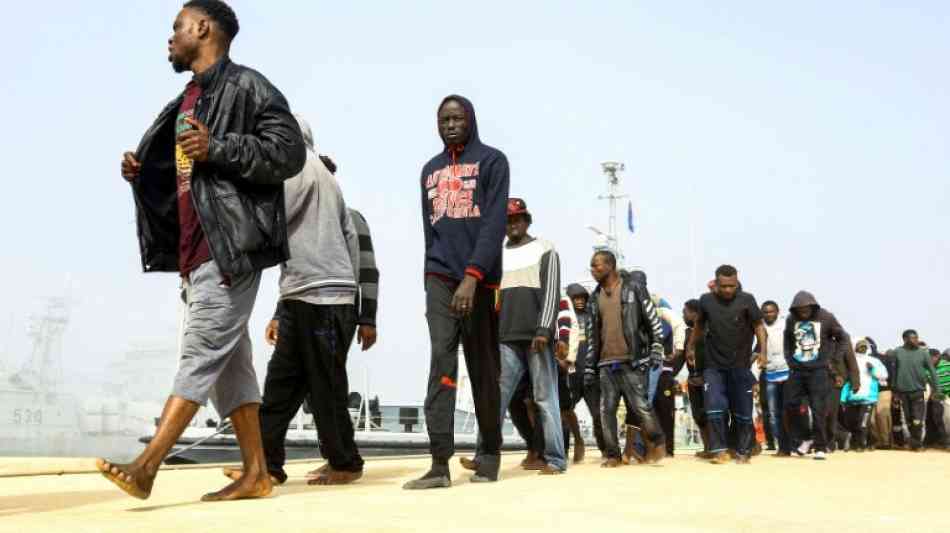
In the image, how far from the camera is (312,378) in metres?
5.58

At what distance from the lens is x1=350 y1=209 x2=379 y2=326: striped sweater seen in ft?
20.2

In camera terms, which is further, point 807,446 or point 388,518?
point 807,446

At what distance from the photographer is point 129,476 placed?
3.80 meters

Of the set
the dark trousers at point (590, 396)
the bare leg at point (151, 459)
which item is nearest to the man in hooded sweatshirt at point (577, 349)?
the dark trousers at point (590, 396)

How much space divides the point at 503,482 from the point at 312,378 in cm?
126

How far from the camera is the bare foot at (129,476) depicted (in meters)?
3.75

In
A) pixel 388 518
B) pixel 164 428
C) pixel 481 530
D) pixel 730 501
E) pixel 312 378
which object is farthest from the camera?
pixel 312 378

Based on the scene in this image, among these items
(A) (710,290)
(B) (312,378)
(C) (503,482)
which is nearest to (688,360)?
(A) (710,290)

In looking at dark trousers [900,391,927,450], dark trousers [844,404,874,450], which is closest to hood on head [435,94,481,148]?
dark trousers [844,404,874,450]

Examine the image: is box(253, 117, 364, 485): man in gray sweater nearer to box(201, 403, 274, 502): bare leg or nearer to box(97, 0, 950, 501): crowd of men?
box(97, 0, 950, 501): crowd of men

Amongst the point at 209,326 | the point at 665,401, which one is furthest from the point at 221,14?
the point at 665,401

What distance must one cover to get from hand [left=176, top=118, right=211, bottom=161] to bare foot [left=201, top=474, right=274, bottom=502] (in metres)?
1.42

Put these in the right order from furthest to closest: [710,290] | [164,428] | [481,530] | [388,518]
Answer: [710,290] → [164,428] → [388,518] → [481,530]

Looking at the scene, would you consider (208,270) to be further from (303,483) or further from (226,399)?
(303,483)
